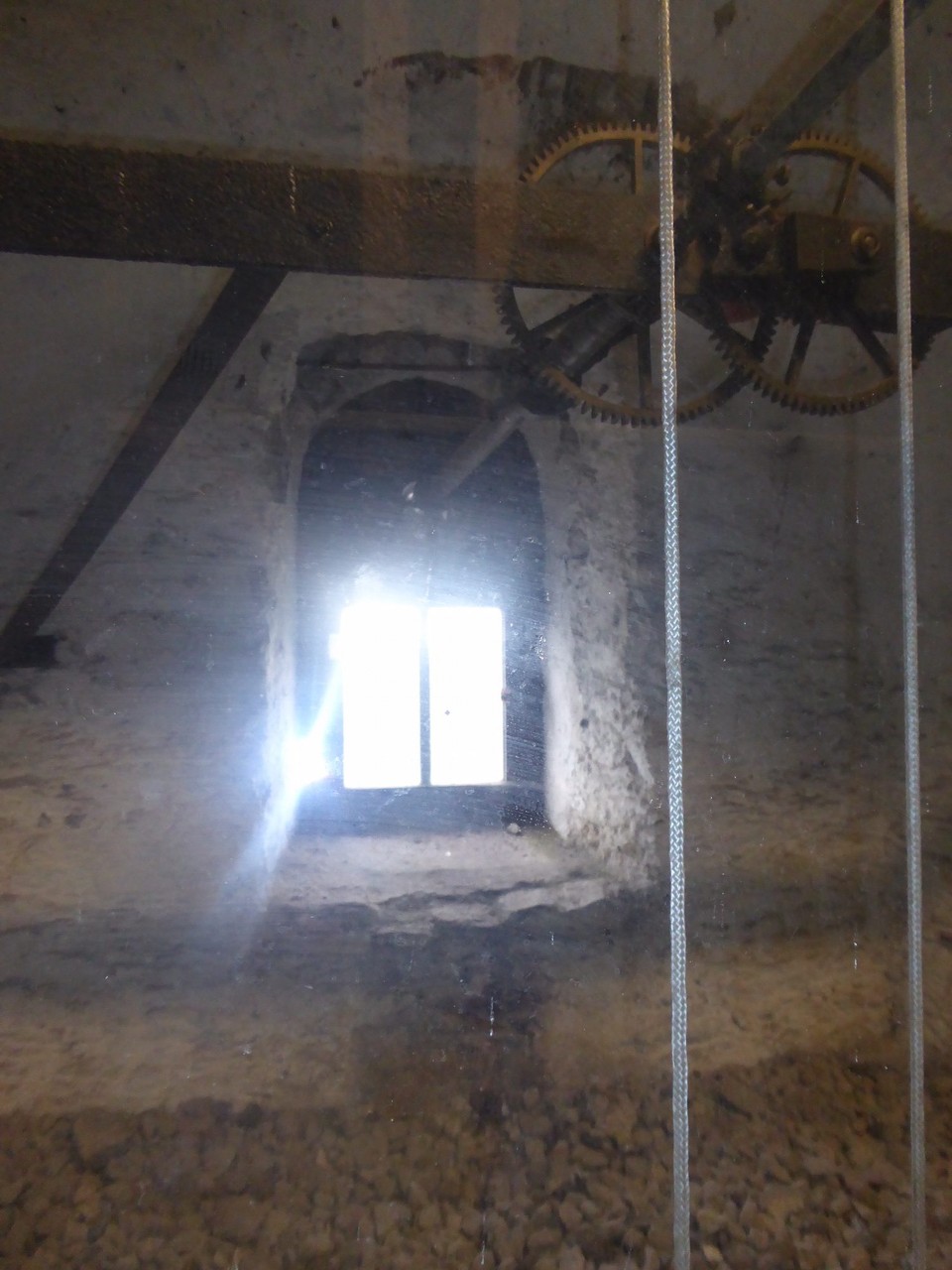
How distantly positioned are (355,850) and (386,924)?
52 cm

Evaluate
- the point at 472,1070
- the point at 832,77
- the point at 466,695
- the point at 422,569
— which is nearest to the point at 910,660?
the point at 832,77

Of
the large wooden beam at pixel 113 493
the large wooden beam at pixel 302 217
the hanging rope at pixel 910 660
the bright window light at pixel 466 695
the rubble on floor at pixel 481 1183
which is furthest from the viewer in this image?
the bright window light at pixel 466 695

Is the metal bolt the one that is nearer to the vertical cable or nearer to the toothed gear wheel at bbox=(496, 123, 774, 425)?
the toothed gear wheel at bbox=(496, 123, 774, 425)

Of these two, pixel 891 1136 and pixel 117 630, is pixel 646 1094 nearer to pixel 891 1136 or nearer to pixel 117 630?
pixel 891 1136

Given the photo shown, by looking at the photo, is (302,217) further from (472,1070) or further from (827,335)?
(472,1070)

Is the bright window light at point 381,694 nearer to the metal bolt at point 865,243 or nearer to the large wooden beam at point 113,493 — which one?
the large wooden beam at point 113,493

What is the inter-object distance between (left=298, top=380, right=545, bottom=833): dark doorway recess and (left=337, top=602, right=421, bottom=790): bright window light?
0.03m

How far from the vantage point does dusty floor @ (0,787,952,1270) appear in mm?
1242

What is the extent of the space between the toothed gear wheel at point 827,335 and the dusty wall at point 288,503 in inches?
6.9

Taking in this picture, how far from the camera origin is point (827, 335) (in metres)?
1.90

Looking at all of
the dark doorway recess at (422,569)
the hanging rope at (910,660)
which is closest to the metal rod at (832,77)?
the hanging rope at (910,660)

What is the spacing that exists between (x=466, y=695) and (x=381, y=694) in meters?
0.34

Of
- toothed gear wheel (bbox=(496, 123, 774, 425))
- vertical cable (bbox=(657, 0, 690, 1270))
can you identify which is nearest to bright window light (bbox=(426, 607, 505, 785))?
toothed gear wheel (bbox=(496, 123, 774, 425))

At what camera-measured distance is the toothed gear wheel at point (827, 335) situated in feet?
4.23
